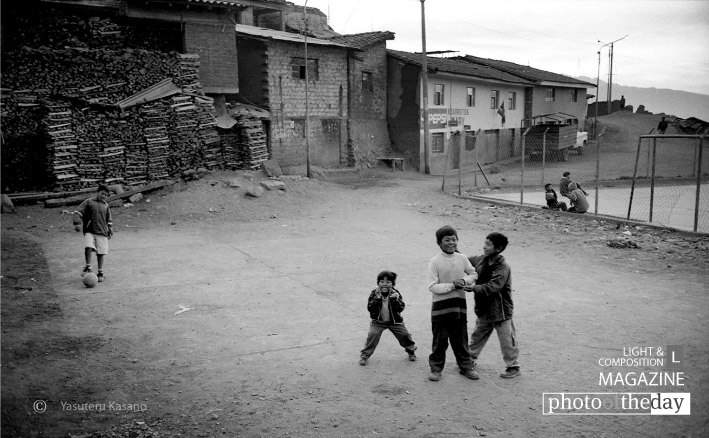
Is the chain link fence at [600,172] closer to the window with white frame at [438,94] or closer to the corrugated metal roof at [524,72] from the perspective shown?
the window with white frame at [438,94]

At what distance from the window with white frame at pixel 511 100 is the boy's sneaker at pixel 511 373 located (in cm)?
3551

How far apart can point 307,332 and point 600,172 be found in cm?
2619

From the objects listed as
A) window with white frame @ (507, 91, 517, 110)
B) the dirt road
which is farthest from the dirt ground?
window with white frame @ (507, 91, 517, 110)

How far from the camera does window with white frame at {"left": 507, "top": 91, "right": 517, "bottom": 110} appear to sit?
39.0m

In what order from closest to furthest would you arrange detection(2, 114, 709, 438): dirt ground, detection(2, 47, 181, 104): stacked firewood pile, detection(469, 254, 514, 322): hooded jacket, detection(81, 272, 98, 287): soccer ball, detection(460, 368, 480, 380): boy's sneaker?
detection(2, 114, 709, 438): dirt ground → detection(469, 254, 514, 322): hooded jacket → detection(460, 368, 480, 380): boy's sneaker → detection(81, 272, 98, 287): soccer ball → detection(2, 47, 181, 104): stacked firewood pile

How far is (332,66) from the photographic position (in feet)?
92.4

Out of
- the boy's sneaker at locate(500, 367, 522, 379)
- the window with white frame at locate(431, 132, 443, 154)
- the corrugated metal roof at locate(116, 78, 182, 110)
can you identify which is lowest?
the boy's sneaker at locate(500, 367, 522, 379)

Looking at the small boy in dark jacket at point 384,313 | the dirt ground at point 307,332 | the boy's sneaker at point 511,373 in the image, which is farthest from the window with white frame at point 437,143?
the boy's sneaker at point 511,373

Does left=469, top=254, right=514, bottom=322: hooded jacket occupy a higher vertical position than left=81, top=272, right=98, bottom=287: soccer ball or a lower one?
higher

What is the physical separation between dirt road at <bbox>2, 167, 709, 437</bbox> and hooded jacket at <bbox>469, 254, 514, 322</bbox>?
676 millimetres

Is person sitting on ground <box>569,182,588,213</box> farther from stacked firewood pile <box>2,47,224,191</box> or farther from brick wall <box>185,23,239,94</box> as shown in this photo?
brick wall <box>185,23,239,94</box>

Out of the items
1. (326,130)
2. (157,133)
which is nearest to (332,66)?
(326,130)

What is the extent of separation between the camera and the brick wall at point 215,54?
2245 centimetres

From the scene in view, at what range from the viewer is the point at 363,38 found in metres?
30.1
